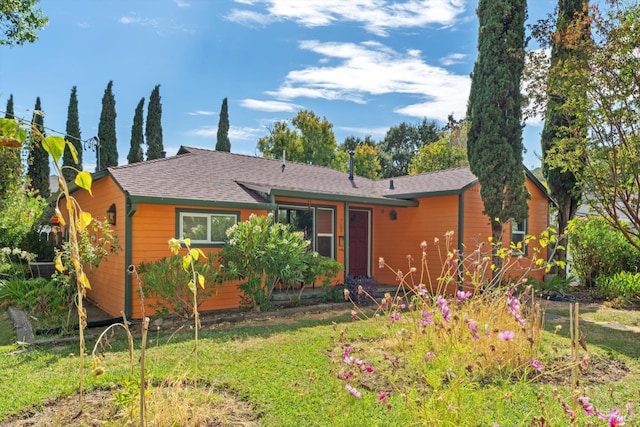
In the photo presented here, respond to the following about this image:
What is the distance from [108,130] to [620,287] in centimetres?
2828

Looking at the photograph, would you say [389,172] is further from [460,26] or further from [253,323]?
[253,323]

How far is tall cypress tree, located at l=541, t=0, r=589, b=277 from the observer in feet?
28.1

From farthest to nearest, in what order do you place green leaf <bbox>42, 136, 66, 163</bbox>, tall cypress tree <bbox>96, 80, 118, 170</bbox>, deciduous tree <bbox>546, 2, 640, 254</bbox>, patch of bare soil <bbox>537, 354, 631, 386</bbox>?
tall cypress tree <bbox>96, 80, 118, 170</bbox>, deciduous tree <bbox>546, 2, 640, 254</bbox>, patch of bare soil <bbox>537, 354, 631, 386</bbox>, green leaf <bbox>42, 136, 66, 163</bbox>

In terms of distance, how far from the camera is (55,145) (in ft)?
3.83

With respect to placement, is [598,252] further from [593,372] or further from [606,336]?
[593,372]

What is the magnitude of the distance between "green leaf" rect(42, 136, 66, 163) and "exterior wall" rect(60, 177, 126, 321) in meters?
7.34

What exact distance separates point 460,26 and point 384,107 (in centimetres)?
2155

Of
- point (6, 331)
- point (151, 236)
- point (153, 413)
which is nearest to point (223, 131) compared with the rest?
point (151, 236)

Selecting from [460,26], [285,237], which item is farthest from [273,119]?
[285,237]

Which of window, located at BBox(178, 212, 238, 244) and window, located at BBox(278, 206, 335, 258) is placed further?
window, located at BBox(278, 206, 335, 258)

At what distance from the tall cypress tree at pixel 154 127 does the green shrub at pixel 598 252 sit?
25.3 m

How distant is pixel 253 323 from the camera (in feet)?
24.9

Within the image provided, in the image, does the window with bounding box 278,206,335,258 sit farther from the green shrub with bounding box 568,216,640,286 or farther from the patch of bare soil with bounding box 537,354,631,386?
the patch of bare soil with bounding box 537,354,631,386

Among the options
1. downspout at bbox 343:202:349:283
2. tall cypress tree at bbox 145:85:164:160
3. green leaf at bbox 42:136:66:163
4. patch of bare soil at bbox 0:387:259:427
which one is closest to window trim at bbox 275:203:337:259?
downspout at bbox 343:202:349:283
